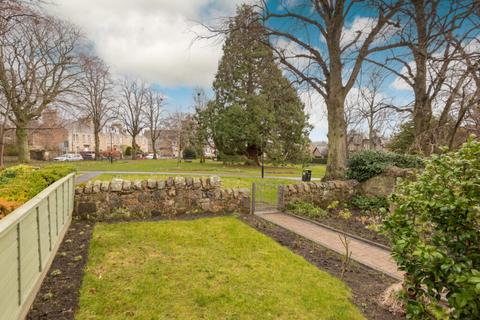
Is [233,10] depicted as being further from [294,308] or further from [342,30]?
[294,308]

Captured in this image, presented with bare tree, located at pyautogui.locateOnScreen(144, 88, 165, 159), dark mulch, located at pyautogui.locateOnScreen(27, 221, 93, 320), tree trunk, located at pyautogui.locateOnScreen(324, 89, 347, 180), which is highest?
bare tree, located at pyautogui.locateOnScreen(144, 88, 165, 159)

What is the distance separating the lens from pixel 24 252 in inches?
102

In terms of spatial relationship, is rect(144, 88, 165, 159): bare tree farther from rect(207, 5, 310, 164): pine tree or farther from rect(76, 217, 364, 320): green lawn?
rect(76, 217, 364, 320): green lawn

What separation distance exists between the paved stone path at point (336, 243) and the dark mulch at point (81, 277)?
0.24 metres

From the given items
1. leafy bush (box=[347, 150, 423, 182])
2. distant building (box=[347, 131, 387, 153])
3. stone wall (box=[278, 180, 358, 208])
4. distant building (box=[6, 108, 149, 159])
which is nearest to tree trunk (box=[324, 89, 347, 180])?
leafy bush (box=[347, 150, 423, 182])

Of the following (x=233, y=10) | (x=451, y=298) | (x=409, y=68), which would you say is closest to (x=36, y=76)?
(x=233, y=10)

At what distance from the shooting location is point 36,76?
19516 millimetres

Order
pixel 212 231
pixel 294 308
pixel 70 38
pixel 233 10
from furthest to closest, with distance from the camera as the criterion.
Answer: pixel 70 38 < pixel 233 10 < pixel 212 231 < pixel 294 308

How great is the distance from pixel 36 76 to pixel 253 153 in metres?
19.6

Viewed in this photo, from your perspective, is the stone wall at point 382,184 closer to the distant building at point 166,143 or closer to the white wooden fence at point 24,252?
the white wooden fence at point 24,252

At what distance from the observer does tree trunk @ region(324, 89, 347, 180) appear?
32.3 feet

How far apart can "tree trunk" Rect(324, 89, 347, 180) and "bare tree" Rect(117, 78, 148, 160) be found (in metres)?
36.8

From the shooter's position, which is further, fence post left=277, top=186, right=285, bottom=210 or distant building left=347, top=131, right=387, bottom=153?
distant building left=347, top=131, right=387, bottom=153

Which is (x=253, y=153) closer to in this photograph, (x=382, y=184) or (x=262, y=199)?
(x=262, y=199)
